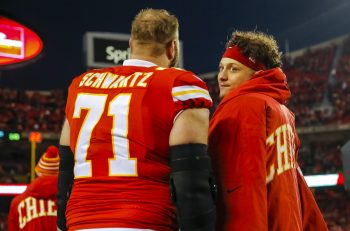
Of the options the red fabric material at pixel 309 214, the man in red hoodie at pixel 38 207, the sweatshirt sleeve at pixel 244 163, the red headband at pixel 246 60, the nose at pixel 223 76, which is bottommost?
the man in red hoodie at pixel 38 207

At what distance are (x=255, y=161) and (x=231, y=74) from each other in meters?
0.72

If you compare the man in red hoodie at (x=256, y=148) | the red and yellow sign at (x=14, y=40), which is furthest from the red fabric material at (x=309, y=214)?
the red and yellow sign at (x=14, y=40)

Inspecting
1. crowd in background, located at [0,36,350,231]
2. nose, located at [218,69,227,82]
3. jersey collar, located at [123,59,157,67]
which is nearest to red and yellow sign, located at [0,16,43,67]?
nose, located at [218,69,227,82]

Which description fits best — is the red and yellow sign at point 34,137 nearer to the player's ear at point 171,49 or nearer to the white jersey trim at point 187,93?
the player's ear at point 171,49

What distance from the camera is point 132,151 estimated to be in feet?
8.27

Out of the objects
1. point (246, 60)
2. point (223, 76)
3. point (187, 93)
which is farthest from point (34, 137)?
point (187, 93)

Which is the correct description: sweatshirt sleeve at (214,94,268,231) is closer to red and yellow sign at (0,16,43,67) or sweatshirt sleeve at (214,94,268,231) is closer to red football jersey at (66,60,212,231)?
red football jersey at (66,60,212,231)

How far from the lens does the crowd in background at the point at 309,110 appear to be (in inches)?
998

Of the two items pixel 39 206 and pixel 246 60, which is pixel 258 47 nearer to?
pixel 246 60

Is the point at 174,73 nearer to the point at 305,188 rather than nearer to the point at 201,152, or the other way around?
the point at 201,152

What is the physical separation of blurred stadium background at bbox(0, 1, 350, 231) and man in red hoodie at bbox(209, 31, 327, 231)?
1875 cm

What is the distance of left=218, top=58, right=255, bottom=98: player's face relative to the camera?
319 centimetres

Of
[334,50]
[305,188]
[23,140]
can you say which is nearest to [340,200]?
[334,50]

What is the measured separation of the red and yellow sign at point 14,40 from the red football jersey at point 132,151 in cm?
800
